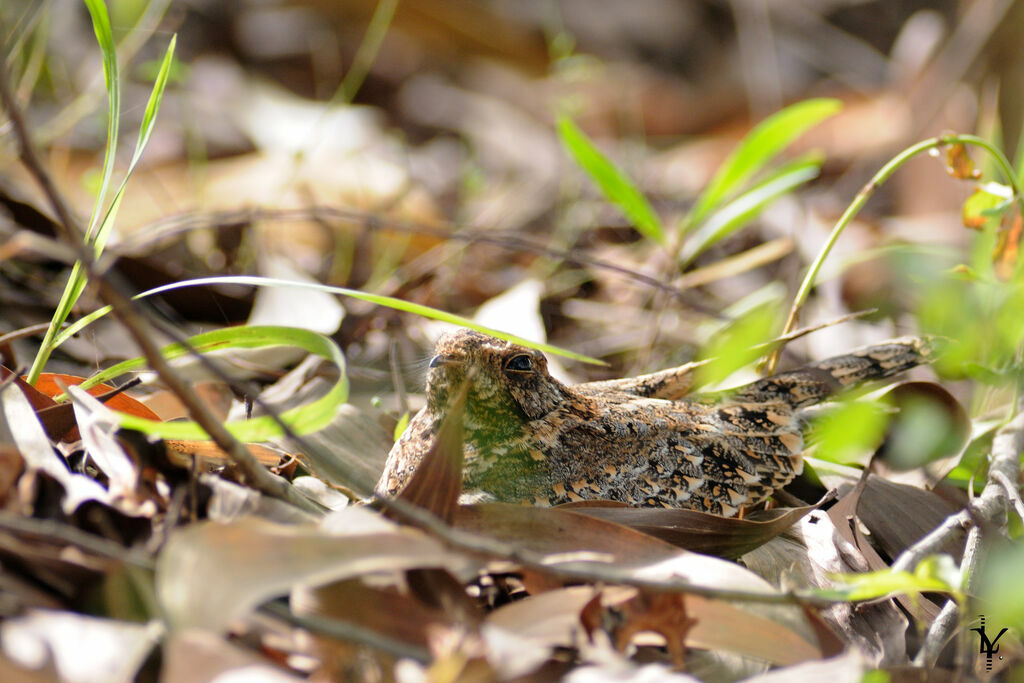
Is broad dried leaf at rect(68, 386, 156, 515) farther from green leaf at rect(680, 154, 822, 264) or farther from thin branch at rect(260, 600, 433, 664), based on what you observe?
green leaf at rect(680, 154, 822, 264)

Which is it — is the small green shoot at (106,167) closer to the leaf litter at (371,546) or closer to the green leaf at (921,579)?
the leaf litter at (371,546)

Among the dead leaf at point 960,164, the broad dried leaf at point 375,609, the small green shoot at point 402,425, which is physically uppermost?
the dead leaf at point 960,164

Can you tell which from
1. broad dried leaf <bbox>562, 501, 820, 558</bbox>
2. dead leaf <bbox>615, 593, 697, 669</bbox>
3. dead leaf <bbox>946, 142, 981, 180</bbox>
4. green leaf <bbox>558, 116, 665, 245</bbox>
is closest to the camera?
dead leaf <bbox>615, 593, 697, 669</bbox>

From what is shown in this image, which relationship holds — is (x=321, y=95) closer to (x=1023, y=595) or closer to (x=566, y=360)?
(x=566, y=360)

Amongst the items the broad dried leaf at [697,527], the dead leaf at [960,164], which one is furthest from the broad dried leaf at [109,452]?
the dead leaf at [960,164]

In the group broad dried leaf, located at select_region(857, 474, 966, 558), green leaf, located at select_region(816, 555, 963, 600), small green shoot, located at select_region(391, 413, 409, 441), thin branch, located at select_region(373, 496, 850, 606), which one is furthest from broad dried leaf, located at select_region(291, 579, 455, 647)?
broad dried leaf, located at select_region(857, 474, 966, 558)
